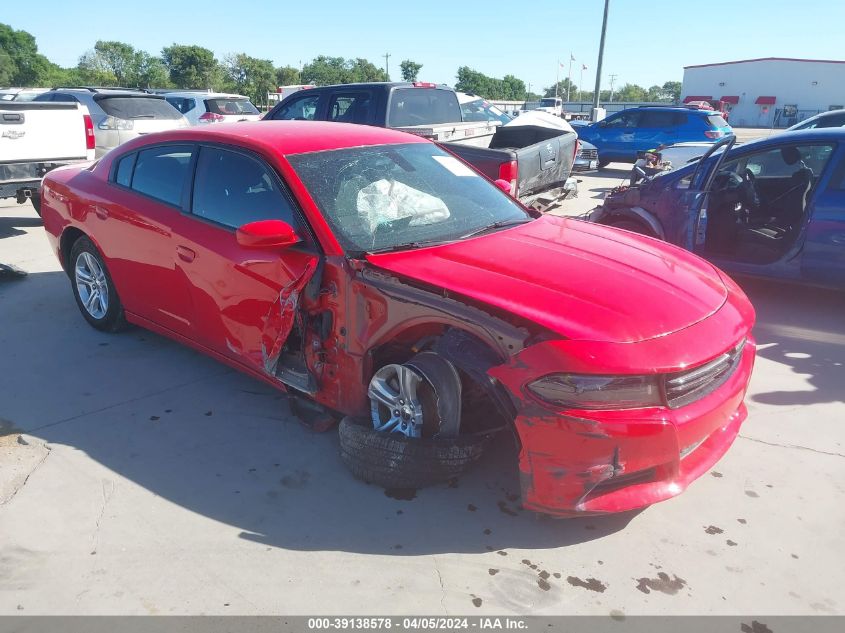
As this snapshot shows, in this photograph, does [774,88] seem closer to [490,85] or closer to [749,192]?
[490,85]

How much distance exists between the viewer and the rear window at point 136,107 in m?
11.0

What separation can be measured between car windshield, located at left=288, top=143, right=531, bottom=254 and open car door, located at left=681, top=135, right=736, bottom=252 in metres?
2.55

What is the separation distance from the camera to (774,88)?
65375mm

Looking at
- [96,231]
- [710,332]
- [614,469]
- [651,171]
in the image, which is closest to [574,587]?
[614,469]

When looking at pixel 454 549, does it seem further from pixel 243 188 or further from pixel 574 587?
pixel 243 188

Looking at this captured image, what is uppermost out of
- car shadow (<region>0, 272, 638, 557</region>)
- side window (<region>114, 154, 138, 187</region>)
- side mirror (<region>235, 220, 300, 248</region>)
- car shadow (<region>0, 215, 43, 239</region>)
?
side window (<region>114, 154, 138, 187</region>)

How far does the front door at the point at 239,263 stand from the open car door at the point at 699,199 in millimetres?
4011

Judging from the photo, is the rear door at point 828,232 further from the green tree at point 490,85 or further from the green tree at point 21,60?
the green tree at point 490,85

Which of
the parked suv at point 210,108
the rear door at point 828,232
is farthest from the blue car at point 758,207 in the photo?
the parked suv at point 210,108

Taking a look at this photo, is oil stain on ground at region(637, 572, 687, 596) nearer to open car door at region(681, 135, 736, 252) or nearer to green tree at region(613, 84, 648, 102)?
open car door at region(681, 135, 736, 252)

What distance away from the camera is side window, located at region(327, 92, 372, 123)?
8.44 metres

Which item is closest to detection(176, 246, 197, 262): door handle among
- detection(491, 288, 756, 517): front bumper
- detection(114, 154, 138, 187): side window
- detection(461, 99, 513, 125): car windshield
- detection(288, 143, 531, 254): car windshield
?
detection(288, 143, 531, 254): car windshield

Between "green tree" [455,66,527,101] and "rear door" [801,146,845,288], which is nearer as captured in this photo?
"rear door" [801,146,845,288]

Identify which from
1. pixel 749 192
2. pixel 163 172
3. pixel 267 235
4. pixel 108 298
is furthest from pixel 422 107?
pixel 267 235
